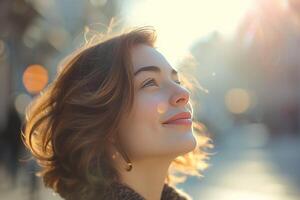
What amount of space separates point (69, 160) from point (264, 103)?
37.3 m

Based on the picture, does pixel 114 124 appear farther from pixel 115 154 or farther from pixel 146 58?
pixel 146 58

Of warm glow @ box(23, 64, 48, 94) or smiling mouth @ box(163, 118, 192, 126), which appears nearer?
smiling mouth @ box(163, 118, 192, 126)

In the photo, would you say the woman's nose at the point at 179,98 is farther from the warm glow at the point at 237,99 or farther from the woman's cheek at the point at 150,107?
the warm glow at the point at 237,99

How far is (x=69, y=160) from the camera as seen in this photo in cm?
245

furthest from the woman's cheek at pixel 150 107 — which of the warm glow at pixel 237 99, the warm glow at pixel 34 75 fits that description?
the warm glow at pixel 237 99

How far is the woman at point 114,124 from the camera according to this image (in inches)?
94.4

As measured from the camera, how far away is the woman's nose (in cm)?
241

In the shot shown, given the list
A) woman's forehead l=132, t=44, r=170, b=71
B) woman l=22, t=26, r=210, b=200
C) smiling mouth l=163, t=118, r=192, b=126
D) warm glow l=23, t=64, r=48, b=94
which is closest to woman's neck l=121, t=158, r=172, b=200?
woman l=22, t=26, r=210, b=200

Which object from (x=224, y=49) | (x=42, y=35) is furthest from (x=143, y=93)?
(x=224, y=49)

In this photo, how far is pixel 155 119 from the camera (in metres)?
2.42

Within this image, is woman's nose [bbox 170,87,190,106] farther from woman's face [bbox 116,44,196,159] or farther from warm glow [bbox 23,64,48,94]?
warm glow [bbox 23,64,48,94]

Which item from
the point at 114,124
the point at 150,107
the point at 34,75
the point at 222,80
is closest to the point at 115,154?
the point at 114,124

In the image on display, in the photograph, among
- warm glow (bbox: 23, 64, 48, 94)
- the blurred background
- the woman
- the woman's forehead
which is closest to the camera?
the woman

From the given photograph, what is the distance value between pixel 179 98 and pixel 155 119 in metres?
0.14
